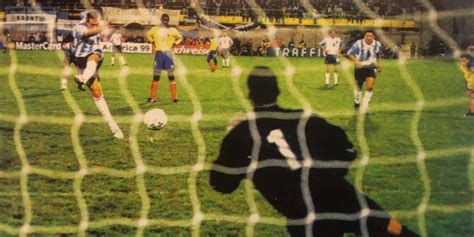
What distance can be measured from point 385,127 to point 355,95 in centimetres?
19

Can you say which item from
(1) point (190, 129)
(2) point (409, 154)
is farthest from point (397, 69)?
(1) point (190, 129)

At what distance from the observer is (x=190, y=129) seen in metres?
1.68

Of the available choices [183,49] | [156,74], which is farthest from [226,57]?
[156,74]

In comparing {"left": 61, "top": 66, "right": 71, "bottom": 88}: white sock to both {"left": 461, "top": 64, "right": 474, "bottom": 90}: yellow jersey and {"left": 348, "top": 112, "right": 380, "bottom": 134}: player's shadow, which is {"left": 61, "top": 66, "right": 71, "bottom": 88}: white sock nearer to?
{"left": 348, "top": 112, "right": 380, "bottom": 134}: player's shadow

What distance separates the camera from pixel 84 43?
1499 mm

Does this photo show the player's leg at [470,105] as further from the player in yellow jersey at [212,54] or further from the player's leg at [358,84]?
the player in yellow jersey at [212,54]

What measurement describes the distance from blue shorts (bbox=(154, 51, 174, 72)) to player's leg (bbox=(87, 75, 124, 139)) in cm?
21

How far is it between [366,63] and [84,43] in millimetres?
1011

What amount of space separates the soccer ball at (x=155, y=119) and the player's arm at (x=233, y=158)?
49 centimetres

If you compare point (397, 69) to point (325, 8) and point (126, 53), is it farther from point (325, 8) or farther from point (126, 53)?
Result: point (126, 53)

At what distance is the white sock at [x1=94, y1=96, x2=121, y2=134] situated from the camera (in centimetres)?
160

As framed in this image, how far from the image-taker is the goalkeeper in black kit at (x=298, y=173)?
41.6 inches

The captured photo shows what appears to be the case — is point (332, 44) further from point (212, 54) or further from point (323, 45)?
point (212, 54)

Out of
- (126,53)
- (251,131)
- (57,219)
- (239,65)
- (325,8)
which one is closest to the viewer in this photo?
(251,131)
